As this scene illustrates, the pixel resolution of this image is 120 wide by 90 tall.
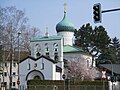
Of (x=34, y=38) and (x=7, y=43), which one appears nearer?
(x=7, y=43)

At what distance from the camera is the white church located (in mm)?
64875

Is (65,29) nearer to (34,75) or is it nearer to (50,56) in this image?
(50,56)

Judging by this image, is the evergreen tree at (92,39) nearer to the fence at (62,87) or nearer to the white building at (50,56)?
the white building at (50,56)

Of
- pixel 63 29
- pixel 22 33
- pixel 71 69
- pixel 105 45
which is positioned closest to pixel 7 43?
pixel 22 33

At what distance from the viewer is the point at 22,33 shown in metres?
54.5

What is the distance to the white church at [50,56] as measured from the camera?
64.9 meters

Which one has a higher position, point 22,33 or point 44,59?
point 22,33

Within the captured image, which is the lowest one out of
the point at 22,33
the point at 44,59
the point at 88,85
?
the point at 88,85

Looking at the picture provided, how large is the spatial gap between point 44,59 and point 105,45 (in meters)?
29.6

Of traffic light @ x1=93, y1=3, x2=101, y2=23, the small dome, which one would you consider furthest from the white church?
traffic light @ x1=93, y1=3, x2=101, y2=23

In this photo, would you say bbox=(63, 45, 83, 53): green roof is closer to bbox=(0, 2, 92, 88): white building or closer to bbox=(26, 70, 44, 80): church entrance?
bbox=(0, 2, 92, 88): white building

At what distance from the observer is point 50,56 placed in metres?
73.1

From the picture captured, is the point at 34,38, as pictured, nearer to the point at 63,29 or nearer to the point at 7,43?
the point at 63,29

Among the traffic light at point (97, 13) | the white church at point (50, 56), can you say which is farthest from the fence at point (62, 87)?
the traffic light at point (97, 13)
